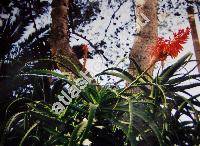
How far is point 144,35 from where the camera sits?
4.02m

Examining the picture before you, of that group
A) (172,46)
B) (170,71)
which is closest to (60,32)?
(170,71)

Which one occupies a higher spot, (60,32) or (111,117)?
(60,32)

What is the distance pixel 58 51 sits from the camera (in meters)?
4.27

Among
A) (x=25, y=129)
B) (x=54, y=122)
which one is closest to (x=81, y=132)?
(x=54, y=122)

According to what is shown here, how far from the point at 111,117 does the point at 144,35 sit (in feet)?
7.45

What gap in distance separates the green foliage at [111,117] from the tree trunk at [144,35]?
158cm

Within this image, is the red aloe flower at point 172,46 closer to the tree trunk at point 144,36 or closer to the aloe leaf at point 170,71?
the aloe leaf at point 170,71

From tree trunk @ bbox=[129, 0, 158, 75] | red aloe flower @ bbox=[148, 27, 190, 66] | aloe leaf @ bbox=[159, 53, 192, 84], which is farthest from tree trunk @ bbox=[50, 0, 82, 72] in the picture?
red aloe flower @ bbox=[148, 27, 190, 66]

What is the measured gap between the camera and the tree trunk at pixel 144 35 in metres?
3.79

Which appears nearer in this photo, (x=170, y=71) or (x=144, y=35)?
(x=170, y=71)

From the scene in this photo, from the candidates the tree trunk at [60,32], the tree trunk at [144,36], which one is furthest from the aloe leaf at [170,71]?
the tree trunk at [60,32]

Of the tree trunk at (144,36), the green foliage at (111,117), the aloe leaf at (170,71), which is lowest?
the green foliage at (111,117)

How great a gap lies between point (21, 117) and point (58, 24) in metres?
2.58

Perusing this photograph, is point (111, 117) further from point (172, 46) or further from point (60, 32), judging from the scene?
point (60, 32)
